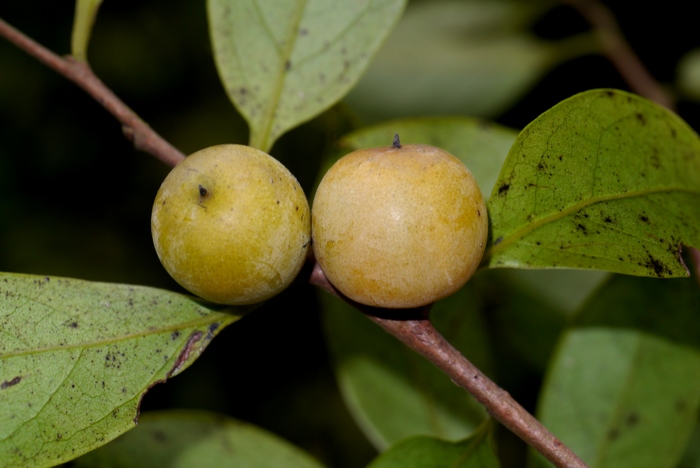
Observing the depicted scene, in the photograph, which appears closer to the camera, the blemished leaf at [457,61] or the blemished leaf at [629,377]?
the blemished leaf at [629,377]

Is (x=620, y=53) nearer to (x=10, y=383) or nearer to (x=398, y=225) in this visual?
(x=398, y=225)

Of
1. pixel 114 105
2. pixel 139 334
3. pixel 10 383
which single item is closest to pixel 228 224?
pixel 139 334

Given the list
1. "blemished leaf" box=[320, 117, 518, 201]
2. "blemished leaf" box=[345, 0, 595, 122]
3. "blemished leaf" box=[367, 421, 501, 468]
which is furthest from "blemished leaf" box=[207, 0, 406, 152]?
"blemished leaf" box=[345, 0, 595, 122]

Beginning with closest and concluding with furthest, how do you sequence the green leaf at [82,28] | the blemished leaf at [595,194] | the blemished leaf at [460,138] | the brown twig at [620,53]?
1. the blemished leaf at [595,194]
2. the green leaf at [82,28]
3. the blemished leaf at [460,138]
4. the brown twig at [620,53]

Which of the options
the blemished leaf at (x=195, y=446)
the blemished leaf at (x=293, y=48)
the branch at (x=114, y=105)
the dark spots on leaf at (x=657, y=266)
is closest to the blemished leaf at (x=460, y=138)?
the blemished leaf at (x=293, y=48)

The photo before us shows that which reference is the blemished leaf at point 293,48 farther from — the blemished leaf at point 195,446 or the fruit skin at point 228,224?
the blemished leaf at point 195,446

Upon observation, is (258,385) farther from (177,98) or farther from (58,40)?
(58,40)

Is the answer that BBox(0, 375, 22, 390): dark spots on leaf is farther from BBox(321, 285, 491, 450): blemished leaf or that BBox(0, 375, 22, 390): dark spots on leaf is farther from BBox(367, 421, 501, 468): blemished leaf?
BBox(321, 285, 491, 450): blemished leaf
